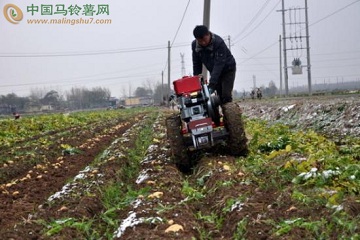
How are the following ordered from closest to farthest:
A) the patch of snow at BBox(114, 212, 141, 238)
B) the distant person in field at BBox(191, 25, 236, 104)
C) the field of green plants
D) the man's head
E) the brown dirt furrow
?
the field of green plants → the patch of snow at BBox(114, 212, 141, 238) → the brown dirt furrow → the man's head → the distant person in field at BBox(191, 25, 236, 104)

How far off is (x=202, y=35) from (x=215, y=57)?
0.53 m

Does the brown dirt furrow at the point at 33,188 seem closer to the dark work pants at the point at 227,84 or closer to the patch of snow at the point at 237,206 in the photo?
the patch of snow at the point at 237,206

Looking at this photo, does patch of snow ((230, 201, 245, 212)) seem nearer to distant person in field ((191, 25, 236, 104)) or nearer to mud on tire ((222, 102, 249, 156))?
mud on tire ((222, 102, 249, 156))

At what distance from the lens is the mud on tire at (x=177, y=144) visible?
23.0 feet

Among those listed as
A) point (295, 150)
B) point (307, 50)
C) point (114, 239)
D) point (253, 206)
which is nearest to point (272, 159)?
point (295, 150)

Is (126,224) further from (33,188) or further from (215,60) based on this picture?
(215,60)

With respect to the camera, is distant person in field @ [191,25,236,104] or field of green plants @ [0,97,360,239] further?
distant person in field @ [191,25,236,104]

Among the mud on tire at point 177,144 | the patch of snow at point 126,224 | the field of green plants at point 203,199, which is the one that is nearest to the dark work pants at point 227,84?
the field of green plants at point 203,199

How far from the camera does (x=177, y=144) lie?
701 centimetres

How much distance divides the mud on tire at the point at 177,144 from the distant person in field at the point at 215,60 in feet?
2.90

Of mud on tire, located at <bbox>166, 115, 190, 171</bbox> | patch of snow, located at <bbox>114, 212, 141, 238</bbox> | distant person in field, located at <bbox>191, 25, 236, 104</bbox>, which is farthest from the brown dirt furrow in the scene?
distant person in field, located at <bbox>191, 25, 236, 104</bbox>

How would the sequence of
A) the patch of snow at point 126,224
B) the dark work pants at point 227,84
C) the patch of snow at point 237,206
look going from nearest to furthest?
the patch of snow at point 126,224 < the patch of snow at point 237,206 < the dark work pants at point 227,84

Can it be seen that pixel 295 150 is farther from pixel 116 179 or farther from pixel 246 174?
pixel 116 179

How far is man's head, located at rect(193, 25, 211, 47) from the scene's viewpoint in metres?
7.31
